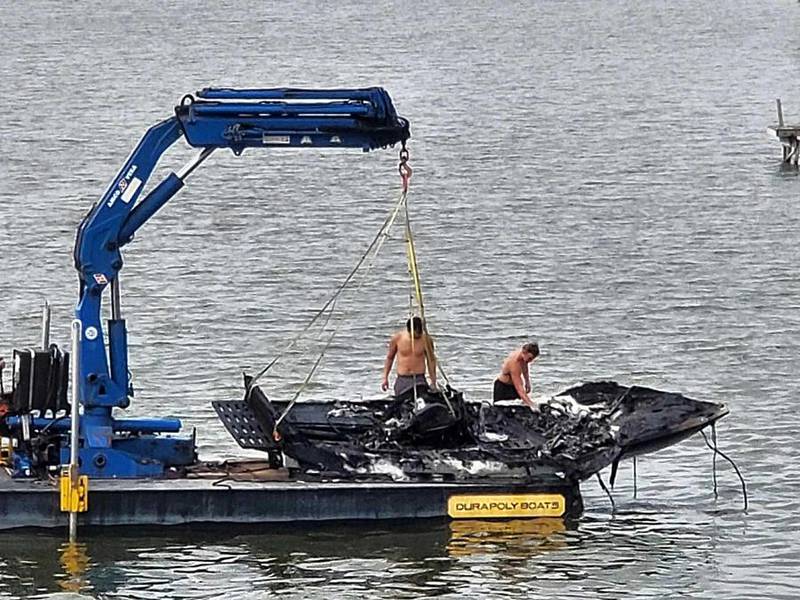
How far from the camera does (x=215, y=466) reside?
22.2 metres

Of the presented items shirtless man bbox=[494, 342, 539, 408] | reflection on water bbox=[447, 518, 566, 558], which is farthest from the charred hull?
reflection on water bbox=[447, 518, 566, 558]

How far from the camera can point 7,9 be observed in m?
119

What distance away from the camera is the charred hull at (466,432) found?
21.5m

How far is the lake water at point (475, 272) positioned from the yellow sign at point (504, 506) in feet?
0.91

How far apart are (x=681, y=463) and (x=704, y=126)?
38929 millimetres

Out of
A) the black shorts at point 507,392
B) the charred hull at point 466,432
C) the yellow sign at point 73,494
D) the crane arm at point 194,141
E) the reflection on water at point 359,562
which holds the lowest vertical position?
the reflection on water at point 359,562

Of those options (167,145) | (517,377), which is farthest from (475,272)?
(167,145)

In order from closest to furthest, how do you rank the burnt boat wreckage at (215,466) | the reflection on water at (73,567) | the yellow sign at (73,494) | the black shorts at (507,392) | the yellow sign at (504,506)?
1. the reflection on water at (73,567)
2. the yellow sign at (73,494)
3. the burnt boat wreckage at (215,466)
4. the yellow sign at (504,506)
5. the black shorts at (507,392)

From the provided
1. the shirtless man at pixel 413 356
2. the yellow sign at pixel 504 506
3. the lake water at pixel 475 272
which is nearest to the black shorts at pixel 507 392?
the shirtless man at pixel 413 356

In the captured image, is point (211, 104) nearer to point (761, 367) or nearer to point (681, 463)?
point (681, 463)

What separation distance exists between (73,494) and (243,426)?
2368 millimetres

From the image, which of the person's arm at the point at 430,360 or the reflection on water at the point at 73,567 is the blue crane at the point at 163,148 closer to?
the reflection on water at the point at 73,567

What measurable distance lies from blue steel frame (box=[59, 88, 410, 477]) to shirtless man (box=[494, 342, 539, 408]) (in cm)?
387

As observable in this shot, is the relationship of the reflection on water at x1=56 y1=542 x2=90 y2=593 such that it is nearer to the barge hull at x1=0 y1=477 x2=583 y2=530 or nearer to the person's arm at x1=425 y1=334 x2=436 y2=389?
the barge hull at x1=0 y1=477 x2=583 y2=530
